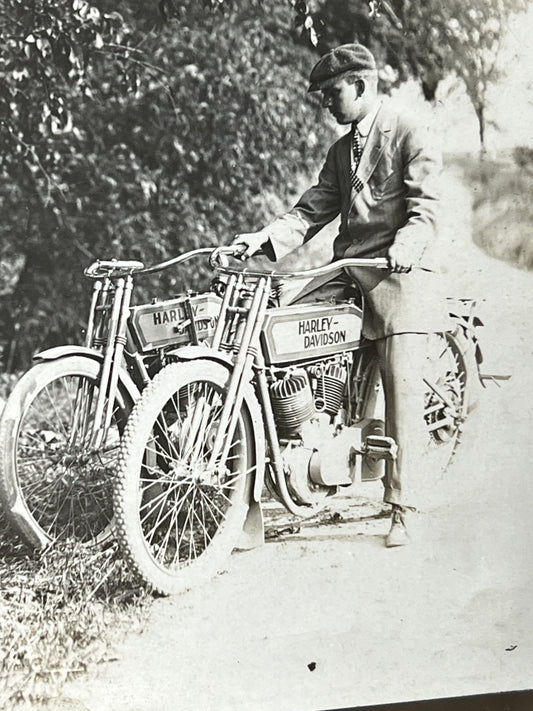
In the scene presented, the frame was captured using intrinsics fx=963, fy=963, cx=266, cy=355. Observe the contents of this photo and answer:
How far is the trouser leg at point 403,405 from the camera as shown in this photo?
307cm

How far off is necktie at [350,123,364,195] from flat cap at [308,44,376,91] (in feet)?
0.55

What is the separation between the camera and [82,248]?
2.74m

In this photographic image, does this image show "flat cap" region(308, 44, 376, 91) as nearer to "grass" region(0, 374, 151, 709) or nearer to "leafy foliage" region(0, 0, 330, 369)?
"leafy foliage" region(0, 0, 330, 369)

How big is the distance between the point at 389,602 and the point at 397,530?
0.75 ft

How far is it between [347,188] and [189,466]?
3.32ft

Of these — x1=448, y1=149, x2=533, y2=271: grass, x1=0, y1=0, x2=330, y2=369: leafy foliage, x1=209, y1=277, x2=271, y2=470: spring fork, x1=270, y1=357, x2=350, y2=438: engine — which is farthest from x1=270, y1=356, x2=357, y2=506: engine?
x1=448, y1=149, x2=533, y2=271: grass

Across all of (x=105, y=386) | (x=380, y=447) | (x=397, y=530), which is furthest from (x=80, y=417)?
(x=397, y=530)

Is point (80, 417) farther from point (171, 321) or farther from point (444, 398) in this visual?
point (444, 398)

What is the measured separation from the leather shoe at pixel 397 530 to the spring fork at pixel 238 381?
2.19ft

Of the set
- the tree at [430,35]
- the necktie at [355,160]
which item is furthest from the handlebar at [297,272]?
the tree at [430,35]

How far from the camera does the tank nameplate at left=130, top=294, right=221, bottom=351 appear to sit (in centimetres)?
272

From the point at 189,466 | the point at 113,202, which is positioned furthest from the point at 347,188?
the point at 189,466

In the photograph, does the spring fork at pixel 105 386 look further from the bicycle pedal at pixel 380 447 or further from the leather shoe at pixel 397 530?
the leather shoe at pixel 397 530

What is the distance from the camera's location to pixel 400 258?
3062 millimetres
